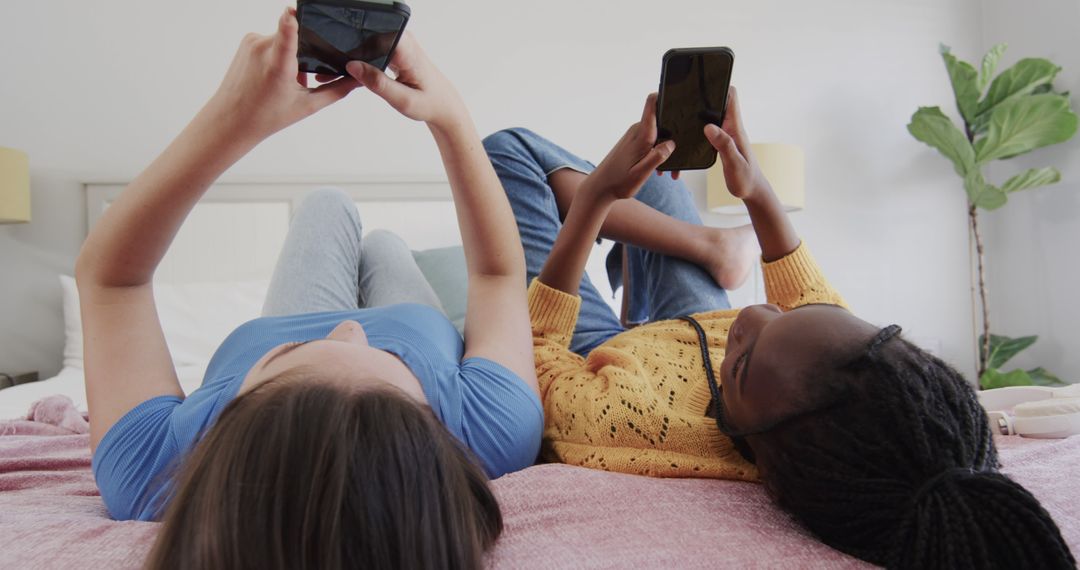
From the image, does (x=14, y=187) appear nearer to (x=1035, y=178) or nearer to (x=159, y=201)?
A: (x=159, y=201)

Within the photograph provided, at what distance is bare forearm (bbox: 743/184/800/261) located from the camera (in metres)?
1.01

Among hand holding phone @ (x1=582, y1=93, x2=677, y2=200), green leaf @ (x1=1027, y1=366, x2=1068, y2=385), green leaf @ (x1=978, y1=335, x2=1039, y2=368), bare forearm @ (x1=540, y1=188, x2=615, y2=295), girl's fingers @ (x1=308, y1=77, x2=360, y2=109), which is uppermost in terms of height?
girl's fingers @ (x1=308, y1=77, x2=360, y2=109)

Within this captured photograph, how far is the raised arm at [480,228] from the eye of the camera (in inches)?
30.3

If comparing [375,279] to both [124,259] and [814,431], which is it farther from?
[814,431]

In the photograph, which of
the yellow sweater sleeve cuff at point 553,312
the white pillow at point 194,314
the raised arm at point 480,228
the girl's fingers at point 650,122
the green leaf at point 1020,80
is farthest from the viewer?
the green leaf at point 1020,80

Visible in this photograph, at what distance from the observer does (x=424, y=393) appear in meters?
0.69

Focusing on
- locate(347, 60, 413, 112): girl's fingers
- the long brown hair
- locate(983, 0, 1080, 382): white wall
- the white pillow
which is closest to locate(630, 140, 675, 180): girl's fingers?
locate(347, 60, 413, 112): girl's fingers

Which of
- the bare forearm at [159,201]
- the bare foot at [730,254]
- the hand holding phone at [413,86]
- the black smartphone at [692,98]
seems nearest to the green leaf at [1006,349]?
the bare foot at [730,254]

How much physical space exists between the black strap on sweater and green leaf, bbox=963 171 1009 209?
227 centimetres

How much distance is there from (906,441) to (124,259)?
0.75m

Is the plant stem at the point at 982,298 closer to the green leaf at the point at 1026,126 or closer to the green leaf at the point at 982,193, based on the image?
the green leaf at the point at 982,193

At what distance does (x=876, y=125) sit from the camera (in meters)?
3.09

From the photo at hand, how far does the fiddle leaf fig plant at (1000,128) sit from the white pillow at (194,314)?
260 centimetres

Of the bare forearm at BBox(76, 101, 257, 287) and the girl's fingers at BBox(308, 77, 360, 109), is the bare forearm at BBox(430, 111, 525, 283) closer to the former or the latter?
the girl's fingers at BBox(308, 77, 360, 109)
